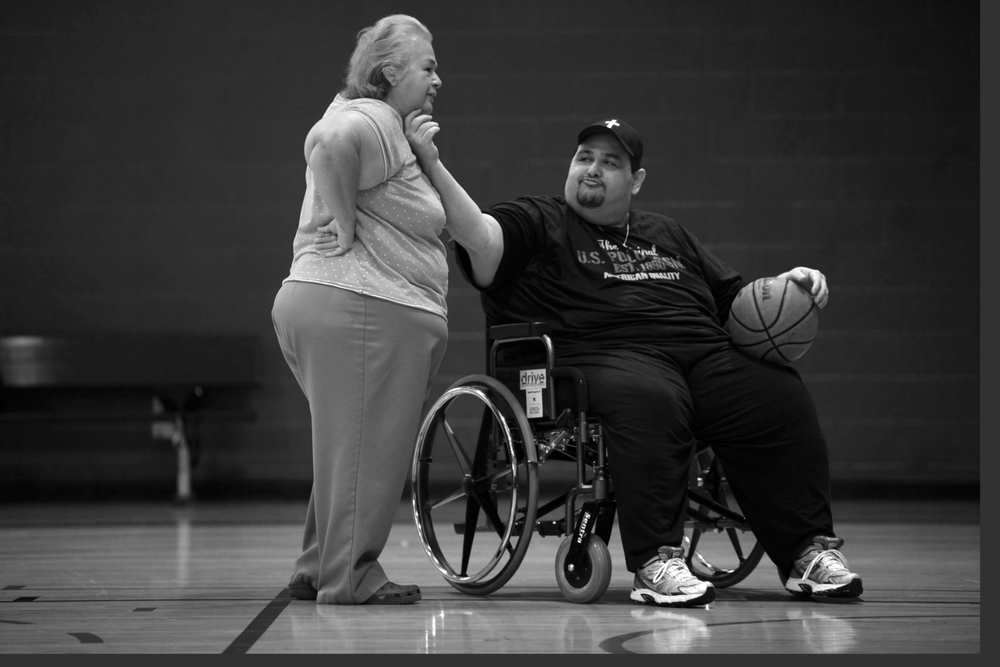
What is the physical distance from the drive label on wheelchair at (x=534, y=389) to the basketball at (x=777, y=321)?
1.54 ft

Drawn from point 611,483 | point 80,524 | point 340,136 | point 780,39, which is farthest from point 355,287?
point 780,39

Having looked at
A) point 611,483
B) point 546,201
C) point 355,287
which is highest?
point 546,201

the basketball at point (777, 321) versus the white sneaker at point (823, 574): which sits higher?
the basketball at point (777, 321)

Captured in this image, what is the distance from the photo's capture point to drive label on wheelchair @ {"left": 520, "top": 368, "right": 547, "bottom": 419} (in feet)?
8.01

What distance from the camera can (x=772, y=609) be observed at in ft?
7.45

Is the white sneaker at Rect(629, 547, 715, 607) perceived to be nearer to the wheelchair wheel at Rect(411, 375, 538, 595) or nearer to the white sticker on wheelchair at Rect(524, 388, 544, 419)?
the wheelchair wheel at Rect(411, 375, 538, 595)

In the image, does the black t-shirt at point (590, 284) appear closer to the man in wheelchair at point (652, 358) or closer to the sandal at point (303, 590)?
the man in wheelchair at point (652, 358)

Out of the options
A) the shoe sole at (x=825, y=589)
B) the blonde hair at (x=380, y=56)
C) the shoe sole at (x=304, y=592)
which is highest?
the blonde hair at (x=380, y=56)

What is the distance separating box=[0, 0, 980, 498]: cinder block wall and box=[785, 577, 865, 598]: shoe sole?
3.26 meters

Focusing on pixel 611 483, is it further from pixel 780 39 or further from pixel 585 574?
pixel 780 39

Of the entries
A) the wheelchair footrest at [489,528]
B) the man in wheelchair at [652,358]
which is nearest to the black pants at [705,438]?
the man in wheelchair at [652,358]

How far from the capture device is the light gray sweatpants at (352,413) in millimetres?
2268

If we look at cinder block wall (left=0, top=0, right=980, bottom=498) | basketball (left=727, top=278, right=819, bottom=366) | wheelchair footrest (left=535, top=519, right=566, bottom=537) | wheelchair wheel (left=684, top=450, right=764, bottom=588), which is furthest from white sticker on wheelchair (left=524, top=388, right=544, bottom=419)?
cinder block wall (left=0, top=0, right=980, bottom=498)

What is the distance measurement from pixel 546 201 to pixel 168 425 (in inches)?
129
